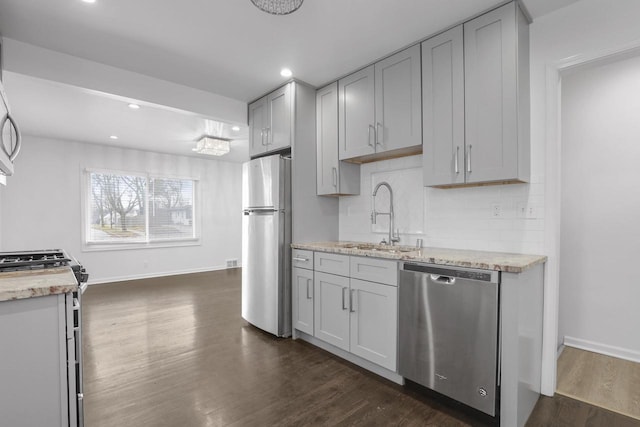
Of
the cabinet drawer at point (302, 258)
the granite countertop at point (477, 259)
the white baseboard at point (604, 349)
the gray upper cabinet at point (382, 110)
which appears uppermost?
the gray upper cabinet at point (382, 110)

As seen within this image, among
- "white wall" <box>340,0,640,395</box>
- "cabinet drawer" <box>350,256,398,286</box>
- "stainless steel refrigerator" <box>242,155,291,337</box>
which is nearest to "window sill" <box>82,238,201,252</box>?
"stainless steel refrigerator" <box>242,155,291,337</box>

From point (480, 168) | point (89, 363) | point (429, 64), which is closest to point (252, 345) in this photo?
point (89, 363)

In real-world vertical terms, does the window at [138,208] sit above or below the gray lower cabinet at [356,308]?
above

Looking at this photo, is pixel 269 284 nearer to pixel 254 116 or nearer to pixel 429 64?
pixel 254 116

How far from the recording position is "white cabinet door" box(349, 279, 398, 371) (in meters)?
2.21

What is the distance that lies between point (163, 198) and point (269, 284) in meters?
4.42

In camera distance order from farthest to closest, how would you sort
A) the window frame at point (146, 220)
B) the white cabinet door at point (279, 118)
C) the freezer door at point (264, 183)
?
the window frame at point (146, 220) → the white cabinet door at point (279, 118) → the freezer door at point (264, 183)

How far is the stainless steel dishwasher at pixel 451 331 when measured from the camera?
1.74 metres

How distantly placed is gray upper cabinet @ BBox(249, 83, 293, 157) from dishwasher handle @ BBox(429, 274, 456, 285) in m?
1.96

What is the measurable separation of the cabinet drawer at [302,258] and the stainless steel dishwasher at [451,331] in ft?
3.32

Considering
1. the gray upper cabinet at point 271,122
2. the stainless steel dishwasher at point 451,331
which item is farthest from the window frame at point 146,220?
the stainless steel dishwasher at point 451,331

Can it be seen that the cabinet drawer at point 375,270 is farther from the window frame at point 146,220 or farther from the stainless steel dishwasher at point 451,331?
the window frame at point 146,220

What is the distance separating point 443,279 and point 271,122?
8.05 ft

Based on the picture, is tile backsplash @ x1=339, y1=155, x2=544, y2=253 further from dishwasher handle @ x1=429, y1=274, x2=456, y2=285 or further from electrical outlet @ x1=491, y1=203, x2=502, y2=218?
dishwasher handle @ x1=429, y1=274, x2=456, y2=285
